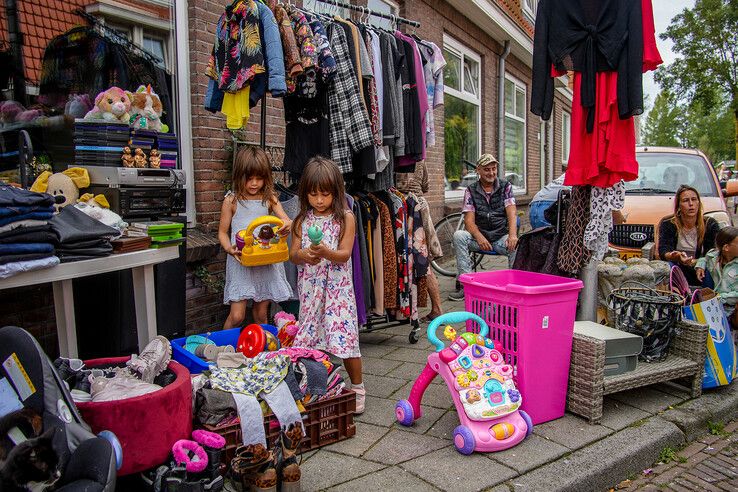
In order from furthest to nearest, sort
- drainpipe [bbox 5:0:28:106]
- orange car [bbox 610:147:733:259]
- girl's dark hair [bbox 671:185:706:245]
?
1. orange car [bbox 610:147:733:259]
2. girl's dark hair [bbox 671:185:706:245]
3. drainpipe [bbox 5:0:28:106]

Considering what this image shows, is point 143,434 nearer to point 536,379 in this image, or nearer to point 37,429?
point 37,429

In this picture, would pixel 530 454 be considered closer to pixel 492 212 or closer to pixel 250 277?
pixel 250 277

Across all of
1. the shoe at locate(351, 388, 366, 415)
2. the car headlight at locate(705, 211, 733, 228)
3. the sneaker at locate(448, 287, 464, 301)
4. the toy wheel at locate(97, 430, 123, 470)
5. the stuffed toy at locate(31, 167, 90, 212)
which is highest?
the stuffed toy at locate(31, 167, 90, 212)

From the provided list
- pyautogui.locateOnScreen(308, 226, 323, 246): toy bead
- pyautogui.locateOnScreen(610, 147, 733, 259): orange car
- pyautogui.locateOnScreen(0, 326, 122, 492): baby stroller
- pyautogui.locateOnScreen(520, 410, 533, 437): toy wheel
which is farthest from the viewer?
A: pyautogui.locateOnScreen(610, 147, 733, 259): orange car

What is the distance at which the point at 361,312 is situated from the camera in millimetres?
4047

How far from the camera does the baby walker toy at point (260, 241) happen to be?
354 centimetres

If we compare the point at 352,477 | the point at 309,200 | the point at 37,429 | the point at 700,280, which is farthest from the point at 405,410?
the point at 700,280

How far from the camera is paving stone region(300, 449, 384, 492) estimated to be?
2.53m

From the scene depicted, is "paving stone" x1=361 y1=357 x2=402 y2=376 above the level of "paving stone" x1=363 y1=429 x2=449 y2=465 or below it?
above

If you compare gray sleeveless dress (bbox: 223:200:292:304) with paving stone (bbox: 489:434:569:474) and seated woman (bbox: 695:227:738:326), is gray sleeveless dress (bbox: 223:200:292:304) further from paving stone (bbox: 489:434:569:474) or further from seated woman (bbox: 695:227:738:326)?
seated woman (bbox: 695:227:738:326)

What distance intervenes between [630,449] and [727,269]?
210 cm

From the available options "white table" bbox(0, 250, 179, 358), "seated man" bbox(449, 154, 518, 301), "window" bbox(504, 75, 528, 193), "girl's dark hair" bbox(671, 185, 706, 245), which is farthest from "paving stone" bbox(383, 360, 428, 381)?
"window" bbox(504, 75, 528, 193)

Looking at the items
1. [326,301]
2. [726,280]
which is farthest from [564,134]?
[326,301]

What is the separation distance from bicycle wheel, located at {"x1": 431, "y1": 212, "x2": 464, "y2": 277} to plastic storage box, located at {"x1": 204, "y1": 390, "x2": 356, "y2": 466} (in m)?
4.69
